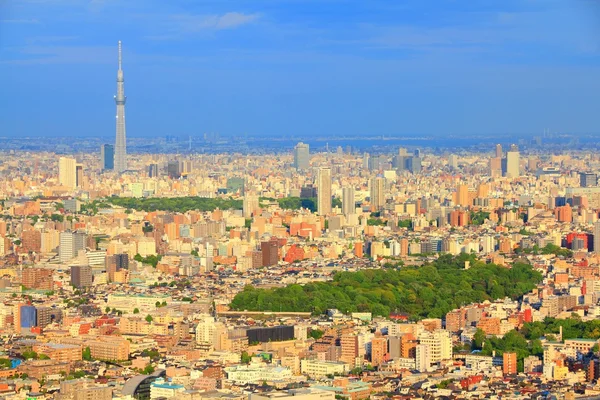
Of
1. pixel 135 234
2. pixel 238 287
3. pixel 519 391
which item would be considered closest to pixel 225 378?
pixel 519 391

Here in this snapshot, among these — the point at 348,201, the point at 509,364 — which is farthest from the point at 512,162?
the point at 509,364

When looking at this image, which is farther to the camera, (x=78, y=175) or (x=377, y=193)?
(x=78, y=175)

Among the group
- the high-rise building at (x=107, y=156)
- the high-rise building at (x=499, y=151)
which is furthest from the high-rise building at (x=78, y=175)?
the high-rise building at (x=499, y=151)

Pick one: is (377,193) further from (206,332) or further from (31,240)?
(206,332)

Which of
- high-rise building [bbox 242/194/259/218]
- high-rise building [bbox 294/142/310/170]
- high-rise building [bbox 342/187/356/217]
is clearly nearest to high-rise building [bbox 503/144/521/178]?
high-rise building [bbox 294/142/310/170]

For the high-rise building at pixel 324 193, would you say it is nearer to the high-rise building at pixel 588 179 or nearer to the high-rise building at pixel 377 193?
the high-rise building at pixel 377 193

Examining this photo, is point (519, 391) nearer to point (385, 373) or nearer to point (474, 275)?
point (385, 373)
